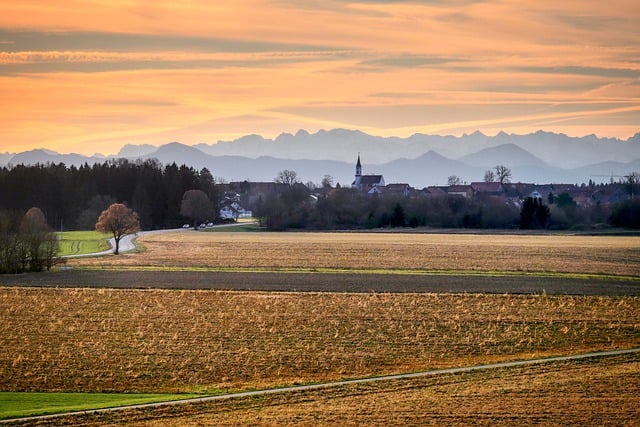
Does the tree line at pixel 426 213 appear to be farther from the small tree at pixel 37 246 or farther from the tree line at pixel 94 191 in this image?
the small tree at pixel 37 246

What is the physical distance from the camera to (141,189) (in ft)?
464

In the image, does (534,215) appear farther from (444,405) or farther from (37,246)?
(444,405)

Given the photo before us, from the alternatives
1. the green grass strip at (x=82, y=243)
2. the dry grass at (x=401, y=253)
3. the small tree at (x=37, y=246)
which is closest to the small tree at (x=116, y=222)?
the green grass strip at (x=82, y=243)

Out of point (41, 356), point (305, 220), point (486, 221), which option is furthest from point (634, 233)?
point (41, 356)

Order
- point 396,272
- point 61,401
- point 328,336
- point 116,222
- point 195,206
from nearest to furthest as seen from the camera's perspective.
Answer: point 61,401, point 328,336, point 396,272, point 116,222, point 195,206

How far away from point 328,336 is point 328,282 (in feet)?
60.6

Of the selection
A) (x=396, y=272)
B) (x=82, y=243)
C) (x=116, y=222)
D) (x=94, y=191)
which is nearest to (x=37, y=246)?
(x=116, y=222)

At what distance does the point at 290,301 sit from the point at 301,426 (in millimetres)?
21528

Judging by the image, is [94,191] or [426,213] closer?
[426,213]

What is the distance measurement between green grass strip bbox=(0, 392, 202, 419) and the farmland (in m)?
0.73

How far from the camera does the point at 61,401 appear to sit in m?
Answer: 24.2

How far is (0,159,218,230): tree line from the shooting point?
446 feet

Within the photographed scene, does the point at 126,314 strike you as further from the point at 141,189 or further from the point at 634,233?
the point at 141,189

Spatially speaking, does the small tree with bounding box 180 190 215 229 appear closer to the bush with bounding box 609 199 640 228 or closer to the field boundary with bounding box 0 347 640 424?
the bush with bounding box 609 199 640 228
